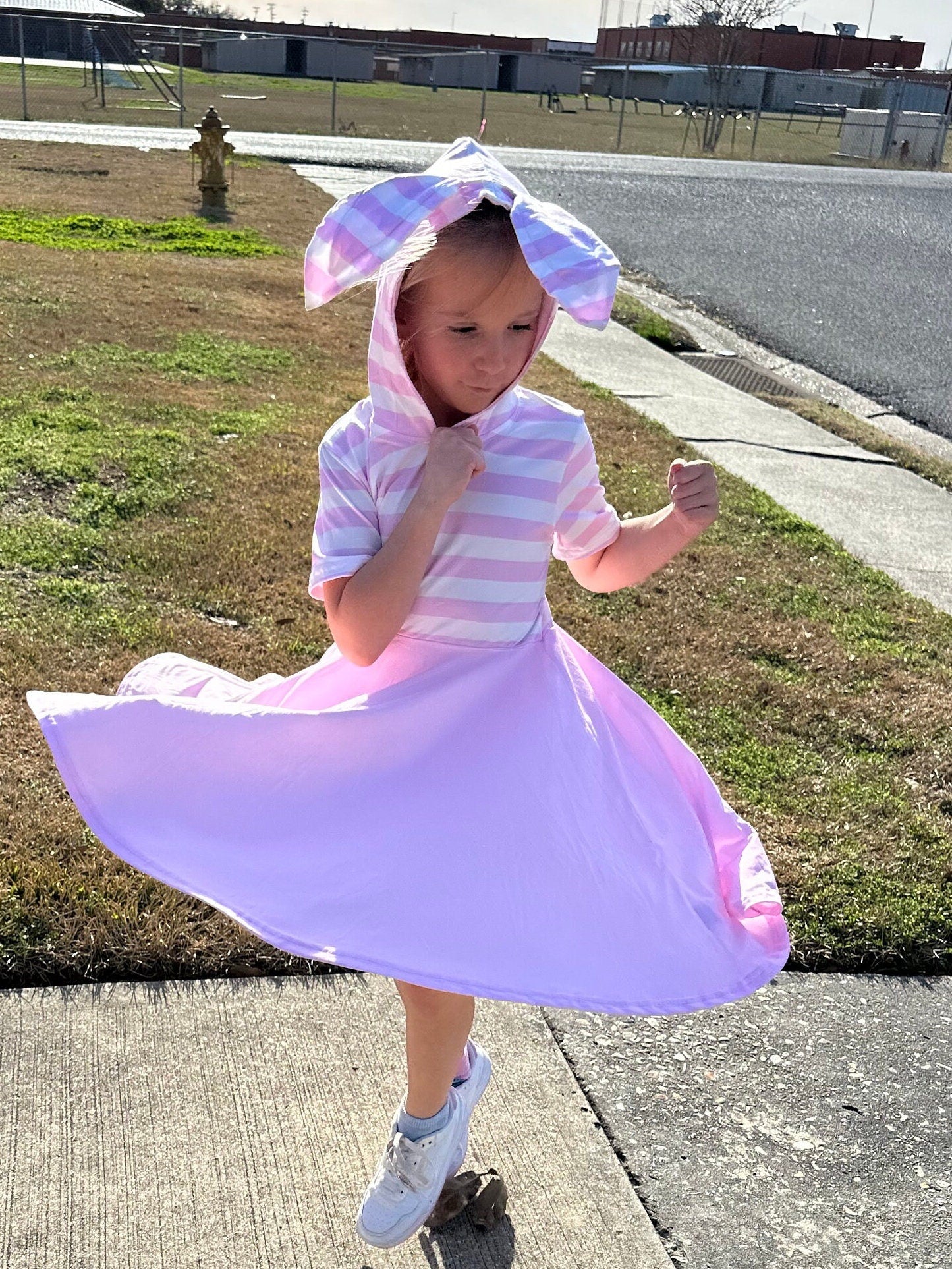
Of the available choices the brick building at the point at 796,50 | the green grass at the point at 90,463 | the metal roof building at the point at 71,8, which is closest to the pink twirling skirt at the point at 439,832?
the green grass at the point at 90,463

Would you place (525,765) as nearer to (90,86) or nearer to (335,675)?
(335,675)

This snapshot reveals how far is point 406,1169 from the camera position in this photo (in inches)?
74.9

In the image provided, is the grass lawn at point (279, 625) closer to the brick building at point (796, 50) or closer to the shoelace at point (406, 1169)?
the shoelace at point (406, 1169)

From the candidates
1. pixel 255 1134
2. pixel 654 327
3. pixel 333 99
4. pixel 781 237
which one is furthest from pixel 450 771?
pixel 333 99

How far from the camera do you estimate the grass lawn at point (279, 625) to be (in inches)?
107

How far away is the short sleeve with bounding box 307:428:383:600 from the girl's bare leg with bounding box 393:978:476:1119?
58cm

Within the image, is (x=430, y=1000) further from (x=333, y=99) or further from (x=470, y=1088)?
(x=333, y=99)

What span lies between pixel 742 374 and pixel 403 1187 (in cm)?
742

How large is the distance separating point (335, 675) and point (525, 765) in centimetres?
35

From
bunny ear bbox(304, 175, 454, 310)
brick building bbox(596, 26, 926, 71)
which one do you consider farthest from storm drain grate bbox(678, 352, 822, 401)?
brick building bbox(596, 26, 926, 71)

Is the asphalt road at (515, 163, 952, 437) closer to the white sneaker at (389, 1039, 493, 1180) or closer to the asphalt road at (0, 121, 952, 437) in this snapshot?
the asphalt road at (0, 121, 952, 437)

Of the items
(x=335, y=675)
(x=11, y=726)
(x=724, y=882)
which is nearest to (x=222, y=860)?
(x=335, y=675)

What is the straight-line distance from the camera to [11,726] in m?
3.23

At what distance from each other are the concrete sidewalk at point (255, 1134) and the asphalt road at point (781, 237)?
6.39 metres
